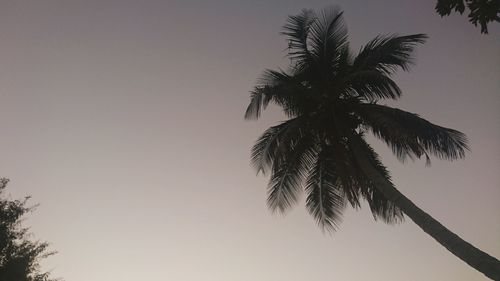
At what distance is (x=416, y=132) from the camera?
37.6 feet

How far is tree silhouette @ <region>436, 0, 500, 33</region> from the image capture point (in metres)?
6.97

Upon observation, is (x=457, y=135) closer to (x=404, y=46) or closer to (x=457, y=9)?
(x=404, y=46)

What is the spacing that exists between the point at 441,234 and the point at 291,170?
5027 millimetres

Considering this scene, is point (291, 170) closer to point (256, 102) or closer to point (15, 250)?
point (256, 102)

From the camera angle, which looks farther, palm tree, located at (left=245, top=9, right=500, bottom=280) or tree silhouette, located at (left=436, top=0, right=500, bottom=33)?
palm tree, located at (left=245, top=9, right=500, bottom=280)

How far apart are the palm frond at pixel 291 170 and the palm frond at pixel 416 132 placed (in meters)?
2.09

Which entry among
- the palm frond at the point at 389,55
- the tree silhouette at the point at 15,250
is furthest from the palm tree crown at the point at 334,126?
the tree silhouette at the point at 15,250

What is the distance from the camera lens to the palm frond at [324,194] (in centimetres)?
1276

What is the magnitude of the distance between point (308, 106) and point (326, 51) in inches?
83.5

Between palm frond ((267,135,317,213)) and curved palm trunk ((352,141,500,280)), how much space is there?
183cm

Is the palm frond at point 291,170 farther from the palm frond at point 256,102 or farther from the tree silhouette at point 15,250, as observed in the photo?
the tree silhouette at point 15,250

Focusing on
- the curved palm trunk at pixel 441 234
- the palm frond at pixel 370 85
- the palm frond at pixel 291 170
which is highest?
the palm frond at pixel 370 85

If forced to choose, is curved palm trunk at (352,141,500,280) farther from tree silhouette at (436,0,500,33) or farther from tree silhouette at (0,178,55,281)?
tree silhouette at (0,178,55,281)

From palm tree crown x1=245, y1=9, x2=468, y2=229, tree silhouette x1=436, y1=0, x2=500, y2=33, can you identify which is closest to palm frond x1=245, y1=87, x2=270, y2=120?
palm tree crown x1=245, y1=9, x2=468, y2=229
